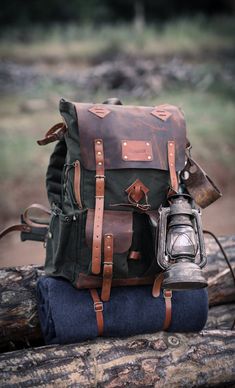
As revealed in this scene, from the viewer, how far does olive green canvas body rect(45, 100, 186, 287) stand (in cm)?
264

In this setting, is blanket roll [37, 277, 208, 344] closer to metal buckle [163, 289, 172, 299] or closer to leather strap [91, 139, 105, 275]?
metal buckle [163, 289, 172, 299]

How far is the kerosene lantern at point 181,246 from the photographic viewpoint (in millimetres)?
2367

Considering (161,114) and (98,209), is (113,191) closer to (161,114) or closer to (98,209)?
(98,209)

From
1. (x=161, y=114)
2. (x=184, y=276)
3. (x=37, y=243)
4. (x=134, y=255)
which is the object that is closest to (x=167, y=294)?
(x=134, y=255)

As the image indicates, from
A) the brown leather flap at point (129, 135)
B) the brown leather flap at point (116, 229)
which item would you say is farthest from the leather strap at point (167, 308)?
the brown leather flap at point (129, 135)

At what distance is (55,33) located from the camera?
42.3ft

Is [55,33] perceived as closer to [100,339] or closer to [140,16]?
[140,16]

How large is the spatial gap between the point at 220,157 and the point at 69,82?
3839mm

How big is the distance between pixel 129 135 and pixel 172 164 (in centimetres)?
25

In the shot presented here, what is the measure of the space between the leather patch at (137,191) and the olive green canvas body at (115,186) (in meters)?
0.03

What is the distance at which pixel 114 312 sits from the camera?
8.92 ft

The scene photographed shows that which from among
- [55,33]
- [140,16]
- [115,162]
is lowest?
[115,162]

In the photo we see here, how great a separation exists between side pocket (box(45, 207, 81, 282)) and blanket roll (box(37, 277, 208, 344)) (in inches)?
2.7

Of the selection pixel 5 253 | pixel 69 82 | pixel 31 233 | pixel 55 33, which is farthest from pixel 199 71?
pixel 31 233
